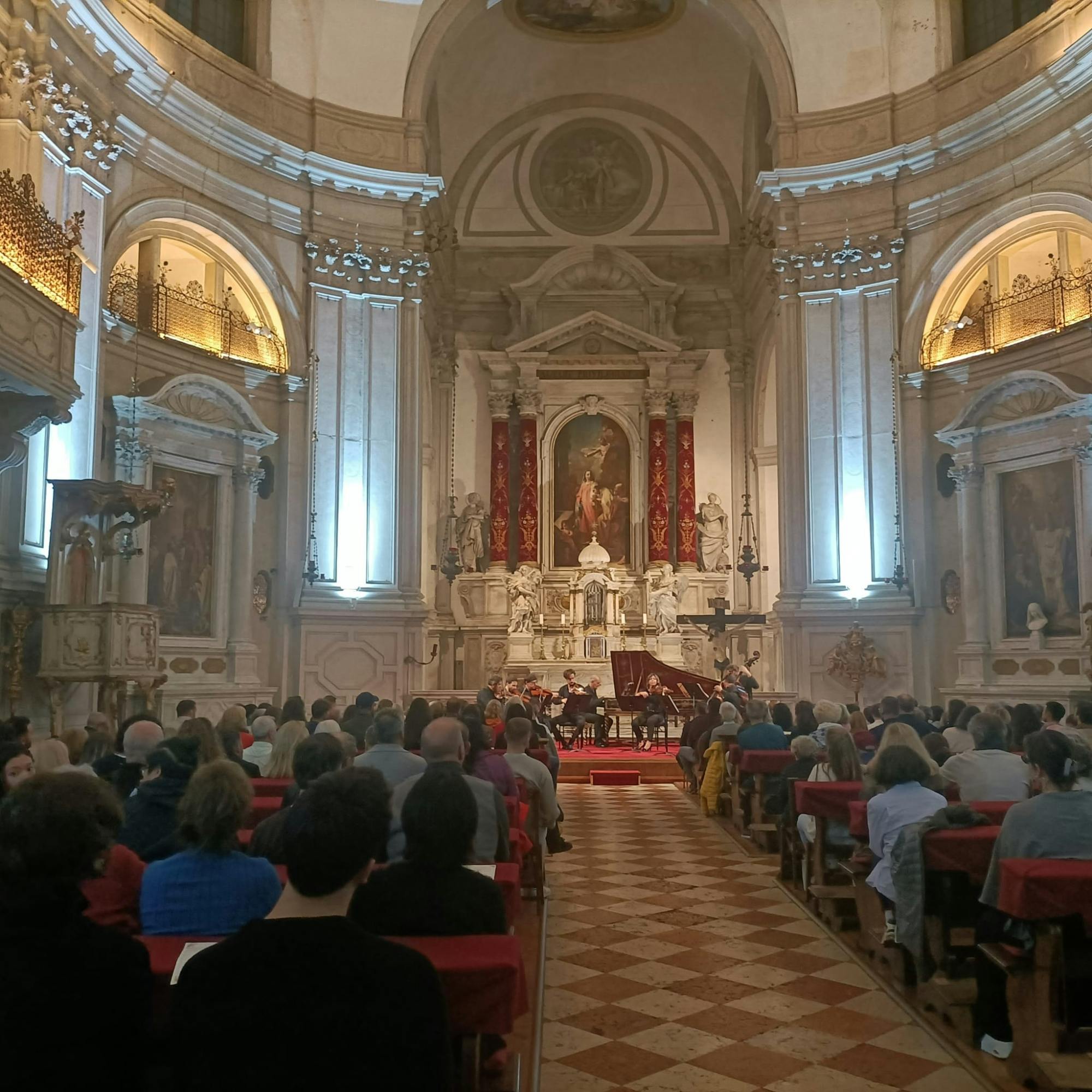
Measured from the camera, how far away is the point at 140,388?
14695 millimetres

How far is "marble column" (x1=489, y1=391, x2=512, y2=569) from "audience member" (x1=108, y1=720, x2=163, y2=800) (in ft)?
56.6

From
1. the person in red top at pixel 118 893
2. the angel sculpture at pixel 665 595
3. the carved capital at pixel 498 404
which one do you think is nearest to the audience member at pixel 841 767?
the person in red top at pixel 118 893

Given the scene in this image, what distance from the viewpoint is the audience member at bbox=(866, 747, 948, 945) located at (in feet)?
16.8

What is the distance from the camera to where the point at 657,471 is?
23.4m

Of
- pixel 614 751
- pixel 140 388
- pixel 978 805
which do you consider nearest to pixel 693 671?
pixel 614 751

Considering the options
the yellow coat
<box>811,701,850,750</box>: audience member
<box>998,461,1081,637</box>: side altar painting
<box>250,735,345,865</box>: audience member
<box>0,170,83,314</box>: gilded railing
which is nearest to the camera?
<box>250,735,345,865</box>: audience member

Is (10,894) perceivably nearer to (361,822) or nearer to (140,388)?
(361,822)

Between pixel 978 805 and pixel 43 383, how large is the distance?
24.0 feet

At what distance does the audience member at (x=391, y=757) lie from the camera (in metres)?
5.64

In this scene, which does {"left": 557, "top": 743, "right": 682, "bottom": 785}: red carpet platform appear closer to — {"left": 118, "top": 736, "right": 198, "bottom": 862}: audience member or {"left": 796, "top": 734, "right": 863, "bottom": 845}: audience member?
{"left": 796, "top": 734, "right": 863, "bottom": 845}: audience member

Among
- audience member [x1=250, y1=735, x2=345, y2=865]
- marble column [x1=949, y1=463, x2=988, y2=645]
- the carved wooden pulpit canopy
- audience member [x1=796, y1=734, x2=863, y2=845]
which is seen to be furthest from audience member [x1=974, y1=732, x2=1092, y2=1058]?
marble column [x1=949, y1=463, x2=988, y2=645]

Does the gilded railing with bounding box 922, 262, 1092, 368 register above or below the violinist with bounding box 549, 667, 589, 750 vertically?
above

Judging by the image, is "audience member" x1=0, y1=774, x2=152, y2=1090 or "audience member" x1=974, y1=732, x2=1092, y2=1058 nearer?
"audience member" x1=0, y1=774, x2=152, y2=1090

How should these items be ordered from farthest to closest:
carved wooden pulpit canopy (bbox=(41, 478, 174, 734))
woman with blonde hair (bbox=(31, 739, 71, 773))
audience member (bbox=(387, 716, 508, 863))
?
carved wooden pulpit canopy (bbox=(41, 478, 174, 734)) → woman with blonde hair (bbox=(31, 739, 71, 773)) → audience member (bbox=(387, 716, 508, 863))
